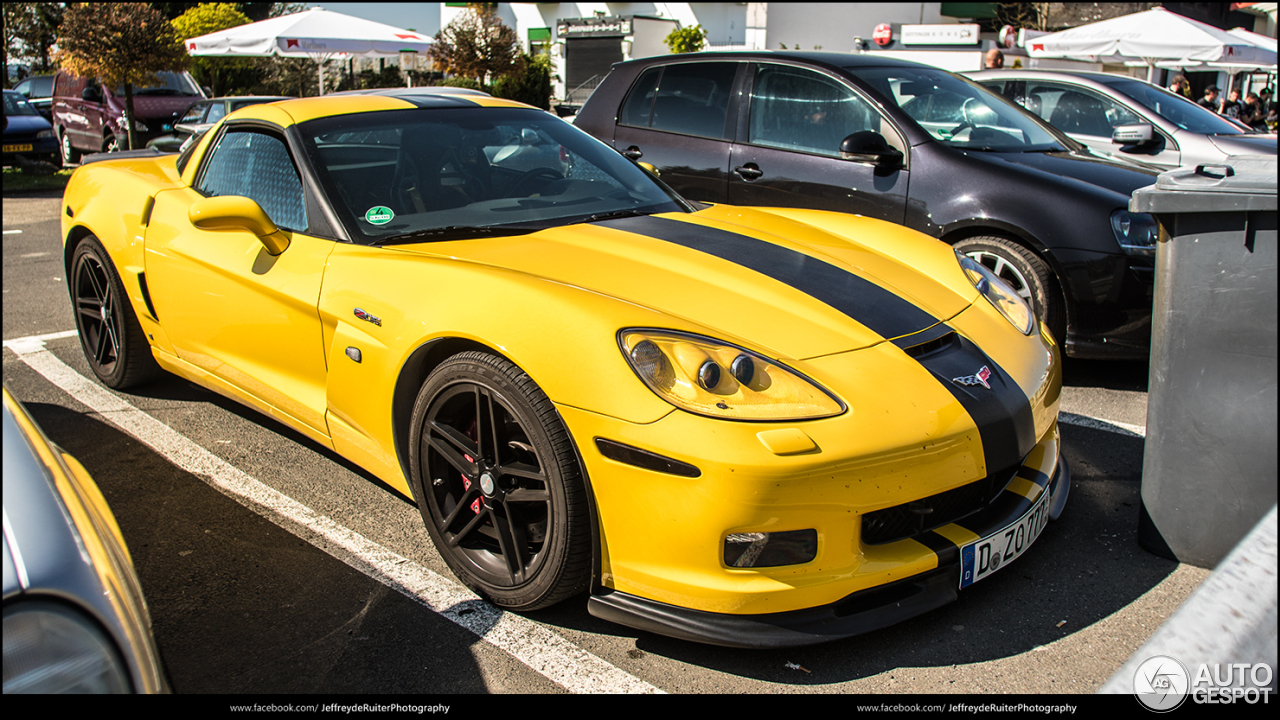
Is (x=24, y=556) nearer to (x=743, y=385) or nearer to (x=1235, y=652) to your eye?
(x=743, y=385)

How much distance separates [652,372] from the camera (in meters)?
2.17

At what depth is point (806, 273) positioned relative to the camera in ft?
9.09

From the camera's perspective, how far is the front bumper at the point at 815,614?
6.91 ft

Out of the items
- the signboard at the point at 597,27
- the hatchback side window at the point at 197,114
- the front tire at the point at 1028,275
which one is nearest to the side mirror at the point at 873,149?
the front tire at the point at 1028,275

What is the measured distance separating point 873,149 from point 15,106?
1681cm

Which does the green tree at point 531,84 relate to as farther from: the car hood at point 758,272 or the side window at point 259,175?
the car hood at point 758,272

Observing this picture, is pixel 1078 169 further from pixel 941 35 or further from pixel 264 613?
pixel 941 35

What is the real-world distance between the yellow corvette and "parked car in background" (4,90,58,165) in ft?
47.5

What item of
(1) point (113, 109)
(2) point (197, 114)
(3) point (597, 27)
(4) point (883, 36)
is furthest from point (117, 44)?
(3) point (597, 27)

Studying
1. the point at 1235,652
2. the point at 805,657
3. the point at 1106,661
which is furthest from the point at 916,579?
the point at 1235,652

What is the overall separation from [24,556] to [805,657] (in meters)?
1.70

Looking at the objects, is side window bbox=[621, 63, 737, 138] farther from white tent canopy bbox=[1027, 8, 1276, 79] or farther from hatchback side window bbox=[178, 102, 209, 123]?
hatchback side window bbox=[178, 102, 209, 123]

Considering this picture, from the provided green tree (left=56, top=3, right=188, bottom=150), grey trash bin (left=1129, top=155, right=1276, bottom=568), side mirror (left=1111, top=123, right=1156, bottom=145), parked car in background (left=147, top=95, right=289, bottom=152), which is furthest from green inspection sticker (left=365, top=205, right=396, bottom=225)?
green tree (left=56, top=3, right=188, bottom=150)

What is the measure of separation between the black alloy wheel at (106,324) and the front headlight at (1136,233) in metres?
4.39
